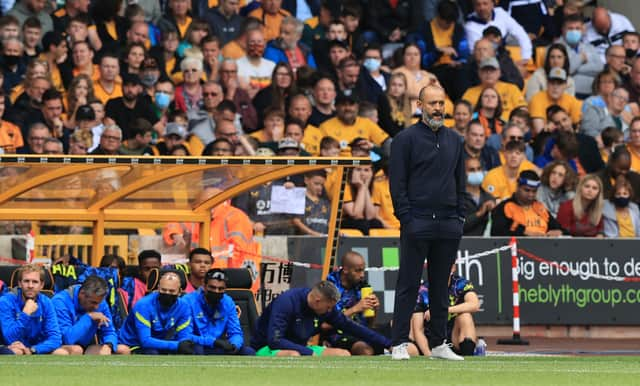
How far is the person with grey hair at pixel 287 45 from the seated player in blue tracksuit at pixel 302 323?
8.57 metres

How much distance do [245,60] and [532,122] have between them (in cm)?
448

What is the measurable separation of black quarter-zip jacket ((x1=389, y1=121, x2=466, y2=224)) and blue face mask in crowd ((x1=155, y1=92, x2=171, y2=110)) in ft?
31.2

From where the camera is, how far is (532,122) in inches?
982

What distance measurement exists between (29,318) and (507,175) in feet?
31.1

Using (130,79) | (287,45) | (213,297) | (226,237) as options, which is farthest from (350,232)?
(213,297)

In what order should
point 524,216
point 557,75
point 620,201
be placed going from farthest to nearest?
1. point 557,75
2. point 620,201
3. point 524,216

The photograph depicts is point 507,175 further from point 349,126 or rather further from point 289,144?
point 289,144

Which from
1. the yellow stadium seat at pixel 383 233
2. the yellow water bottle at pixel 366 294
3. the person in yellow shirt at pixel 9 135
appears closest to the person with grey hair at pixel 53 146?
the person in yellow shirt at pixel 9 135

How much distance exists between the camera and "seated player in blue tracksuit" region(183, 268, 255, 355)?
15.9m

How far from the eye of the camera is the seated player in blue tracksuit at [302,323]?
631 inches

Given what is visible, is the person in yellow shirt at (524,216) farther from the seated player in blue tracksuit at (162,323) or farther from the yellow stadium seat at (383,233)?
the seated player in blue tracksuit at (162,323)

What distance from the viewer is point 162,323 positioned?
15.8 metres

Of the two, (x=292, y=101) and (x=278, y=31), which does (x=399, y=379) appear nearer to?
(x=292, y=101)

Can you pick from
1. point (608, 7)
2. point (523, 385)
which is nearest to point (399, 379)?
point (523, 385)
